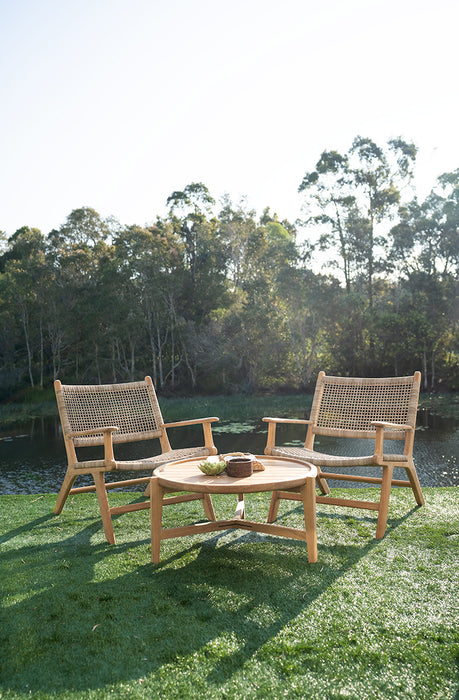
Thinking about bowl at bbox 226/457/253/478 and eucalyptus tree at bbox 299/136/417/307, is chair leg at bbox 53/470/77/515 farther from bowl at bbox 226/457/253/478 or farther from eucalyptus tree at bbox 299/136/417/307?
eucalyptus tree at bbox 299/136/417/307

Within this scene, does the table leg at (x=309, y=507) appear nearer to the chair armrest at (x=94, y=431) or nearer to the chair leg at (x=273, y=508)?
the chair leg at (x=273, y=508)

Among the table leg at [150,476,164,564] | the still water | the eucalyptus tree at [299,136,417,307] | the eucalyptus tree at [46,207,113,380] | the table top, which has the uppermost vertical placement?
the eucalyptus tree at [299,136,417,307]

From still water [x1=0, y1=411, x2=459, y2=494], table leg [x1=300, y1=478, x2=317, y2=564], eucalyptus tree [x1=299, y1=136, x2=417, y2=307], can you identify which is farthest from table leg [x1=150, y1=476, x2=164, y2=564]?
eucalyptus tree [x1=299, y1=136, x2=417, y2=307]

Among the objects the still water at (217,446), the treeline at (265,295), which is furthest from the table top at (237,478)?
the treeline at (265,295)

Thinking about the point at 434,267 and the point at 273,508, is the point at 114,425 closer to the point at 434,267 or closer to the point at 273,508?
the point at 273,508

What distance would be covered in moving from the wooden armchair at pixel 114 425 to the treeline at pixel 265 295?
14.9m

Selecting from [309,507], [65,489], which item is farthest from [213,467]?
[65,489]

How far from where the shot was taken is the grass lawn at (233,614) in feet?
4.63

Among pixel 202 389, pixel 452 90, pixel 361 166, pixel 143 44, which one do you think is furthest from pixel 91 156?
pixel 361 166

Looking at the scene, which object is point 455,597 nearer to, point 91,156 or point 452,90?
point 452,90

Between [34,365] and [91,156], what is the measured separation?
11457 mm

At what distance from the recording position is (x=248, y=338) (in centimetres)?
1891

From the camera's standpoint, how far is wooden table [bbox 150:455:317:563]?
2.16m

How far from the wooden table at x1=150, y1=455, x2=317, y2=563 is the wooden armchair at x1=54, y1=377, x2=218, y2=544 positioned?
38 centimetres
